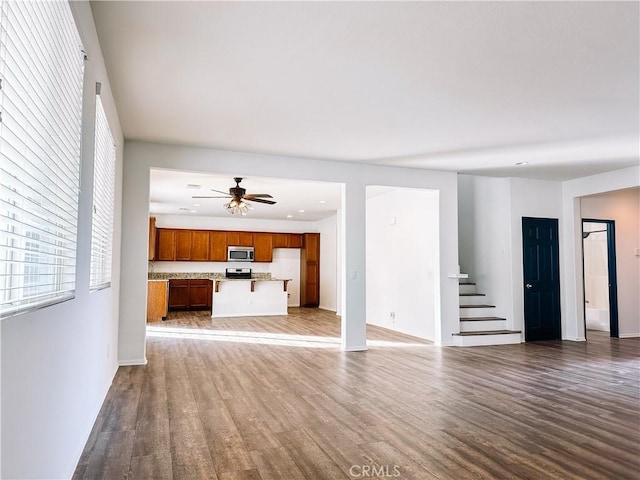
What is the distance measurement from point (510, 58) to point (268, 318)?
7518mm

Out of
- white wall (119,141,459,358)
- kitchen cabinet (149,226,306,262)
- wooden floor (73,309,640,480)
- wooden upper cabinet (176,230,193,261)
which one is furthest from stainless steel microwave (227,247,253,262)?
white wall (119,141,459,358)

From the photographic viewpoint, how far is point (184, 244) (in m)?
11.2

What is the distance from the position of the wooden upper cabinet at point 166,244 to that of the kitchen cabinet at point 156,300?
6.55ft

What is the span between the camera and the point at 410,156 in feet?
18.2

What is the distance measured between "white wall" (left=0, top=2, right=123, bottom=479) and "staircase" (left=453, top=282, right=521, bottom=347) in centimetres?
494

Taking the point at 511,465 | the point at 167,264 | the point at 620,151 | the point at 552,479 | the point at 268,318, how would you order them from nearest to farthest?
the point at 552,479, the point at 511,465, the point at 620,151, the point at 268,318, the point at 167,264

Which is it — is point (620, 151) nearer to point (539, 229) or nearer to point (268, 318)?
point (539, 229)

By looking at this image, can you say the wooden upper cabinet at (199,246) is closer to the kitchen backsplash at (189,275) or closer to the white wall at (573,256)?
the kitchen backsplash at (189,275)

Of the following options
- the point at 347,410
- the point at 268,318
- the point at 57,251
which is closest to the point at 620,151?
the point at 347,410

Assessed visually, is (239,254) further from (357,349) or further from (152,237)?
(357,349)

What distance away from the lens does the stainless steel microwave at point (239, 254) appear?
11.5 m

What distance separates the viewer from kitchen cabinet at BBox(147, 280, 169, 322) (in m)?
8.95

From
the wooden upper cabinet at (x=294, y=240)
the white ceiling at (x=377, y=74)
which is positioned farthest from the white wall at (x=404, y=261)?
the wooden upper cabinet at (x=294, y=240)

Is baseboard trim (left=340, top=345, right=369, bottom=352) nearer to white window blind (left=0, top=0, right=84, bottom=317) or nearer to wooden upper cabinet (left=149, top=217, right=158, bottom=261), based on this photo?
white window blind (left=0, top=0, right=84, bottom=317)
